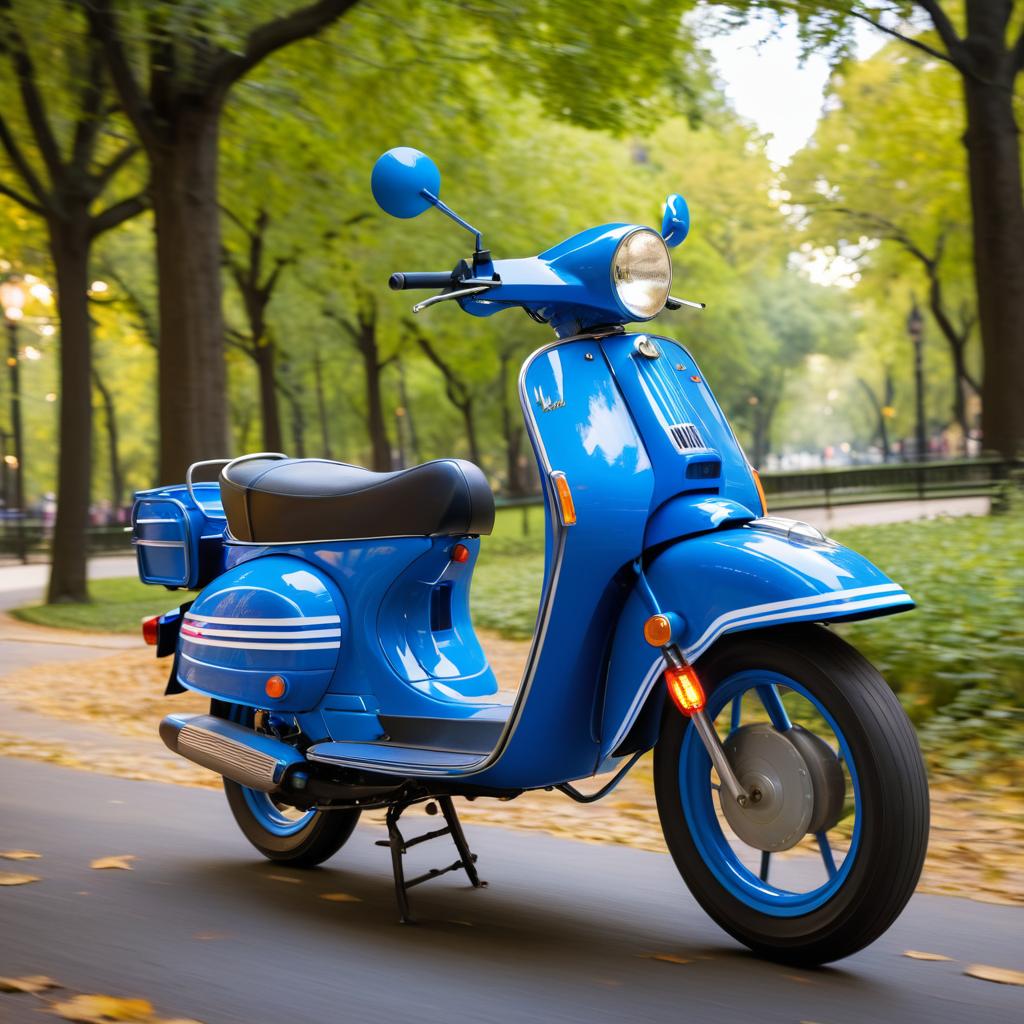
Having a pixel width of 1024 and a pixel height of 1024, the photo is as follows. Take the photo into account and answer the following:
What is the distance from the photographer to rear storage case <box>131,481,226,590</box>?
5023mm

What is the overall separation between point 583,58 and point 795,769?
31.3 ft

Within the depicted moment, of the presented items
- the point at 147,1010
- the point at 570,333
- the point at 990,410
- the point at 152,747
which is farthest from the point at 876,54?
the point at 147,1010

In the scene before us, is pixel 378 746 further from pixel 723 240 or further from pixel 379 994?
pixel 723 240

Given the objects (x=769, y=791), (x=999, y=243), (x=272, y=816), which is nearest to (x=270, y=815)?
(x=272, y=816)

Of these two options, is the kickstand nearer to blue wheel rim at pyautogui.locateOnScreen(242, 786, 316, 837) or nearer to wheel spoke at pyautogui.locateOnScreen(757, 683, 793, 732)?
blue wheel rim at pyautogui.locateOnScreen(242, 786, 316, 837)

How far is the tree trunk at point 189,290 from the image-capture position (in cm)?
1091

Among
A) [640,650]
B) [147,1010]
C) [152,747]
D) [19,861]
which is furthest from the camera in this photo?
[152,747]

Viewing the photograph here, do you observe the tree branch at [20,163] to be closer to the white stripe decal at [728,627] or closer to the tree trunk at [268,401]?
the tree trunk at [268,401]

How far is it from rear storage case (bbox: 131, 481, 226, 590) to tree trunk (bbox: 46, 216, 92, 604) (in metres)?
11.8

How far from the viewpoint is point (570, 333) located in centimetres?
403

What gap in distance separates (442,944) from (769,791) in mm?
1059

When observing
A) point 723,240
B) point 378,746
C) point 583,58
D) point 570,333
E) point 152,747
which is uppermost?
point 723,240

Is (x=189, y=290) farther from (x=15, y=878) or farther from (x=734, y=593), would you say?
(x=734, y=593)

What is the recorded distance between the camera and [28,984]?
3379 mm
